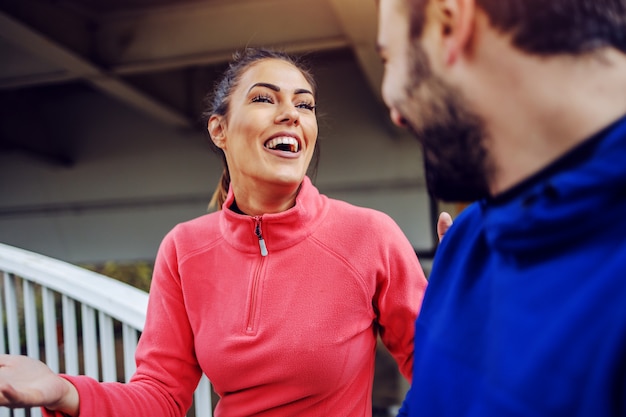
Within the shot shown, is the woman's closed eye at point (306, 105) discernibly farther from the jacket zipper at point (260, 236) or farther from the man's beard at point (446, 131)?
the man's beard at point (446, 131)

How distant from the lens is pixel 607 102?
0.51 metres

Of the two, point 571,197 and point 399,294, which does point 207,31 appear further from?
point 571,197

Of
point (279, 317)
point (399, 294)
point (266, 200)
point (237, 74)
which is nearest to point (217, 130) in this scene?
point (237, 74)

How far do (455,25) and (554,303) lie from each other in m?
0.31

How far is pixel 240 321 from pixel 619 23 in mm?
936

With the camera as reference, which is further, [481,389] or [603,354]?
[481,389]

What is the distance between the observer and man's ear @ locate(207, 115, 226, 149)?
1.37 m

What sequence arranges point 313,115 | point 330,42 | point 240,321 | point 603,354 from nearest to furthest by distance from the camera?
point 603,354
point 240,321
point 313,115
point 330,42

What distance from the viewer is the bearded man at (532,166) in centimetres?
51

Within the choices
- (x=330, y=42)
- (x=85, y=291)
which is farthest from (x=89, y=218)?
(x=85, y=291)

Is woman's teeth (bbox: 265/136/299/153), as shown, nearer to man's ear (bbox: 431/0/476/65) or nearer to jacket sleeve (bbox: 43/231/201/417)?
jacket sleeve (bbox: 43/231/201/417)

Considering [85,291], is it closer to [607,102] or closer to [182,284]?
[182,284]

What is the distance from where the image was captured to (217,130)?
1.39 meters

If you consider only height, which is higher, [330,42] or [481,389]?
[330,42]
